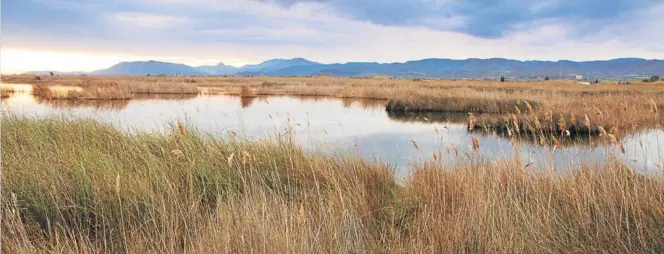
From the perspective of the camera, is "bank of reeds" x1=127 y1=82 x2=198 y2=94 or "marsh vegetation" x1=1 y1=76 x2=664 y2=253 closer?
"marsh vegetation" x1=1 y1=76 x2=664 y2=253

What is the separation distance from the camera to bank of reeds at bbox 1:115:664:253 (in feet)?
10.8

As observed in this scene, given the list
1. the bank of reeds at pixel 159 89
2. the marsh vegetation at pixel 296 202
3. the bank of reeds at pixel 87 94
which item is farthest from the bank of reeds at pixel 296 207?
the bank of reeds at pixel 159 89

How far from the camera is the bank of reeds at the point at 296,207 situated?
3.28 metres

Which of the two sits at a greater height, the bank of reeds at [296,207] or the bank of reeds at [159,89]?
the bank of reeds at [159,89]

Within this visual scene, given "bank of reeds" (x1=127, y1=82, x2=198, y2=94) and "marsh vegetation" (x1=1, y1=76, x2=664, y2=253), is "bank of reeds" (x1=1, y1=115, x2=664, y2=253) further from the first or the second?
"bank of reeds" (x1=127, y1=82, x2=198, y2=94)

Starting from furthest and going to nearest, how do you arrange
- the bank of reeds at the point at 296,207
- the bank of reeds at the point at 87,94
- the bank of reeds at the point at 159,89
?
the bank of reeds at the point at 159,89 < the bank of reeds at the point at 87,94 < the bank of reeds at the point at 296,207

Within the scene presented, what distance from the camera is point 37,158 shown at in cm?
516

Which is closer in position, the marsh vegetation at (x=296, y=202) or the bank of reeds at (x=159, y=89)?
the marsh vegetation at (x=296, y=202)

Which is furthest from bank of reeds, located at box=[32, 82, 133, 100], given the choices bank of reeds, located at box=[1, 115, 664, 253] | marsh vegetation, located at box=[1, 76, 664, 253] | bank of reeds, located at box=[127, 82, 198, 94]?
bank of reeds, located at box=[1, 115, 664, 253]

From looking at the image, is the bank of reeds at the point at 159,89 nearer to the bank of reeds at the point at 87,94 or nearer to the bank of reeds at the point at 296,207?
the bank of reeds at the point at 87,94

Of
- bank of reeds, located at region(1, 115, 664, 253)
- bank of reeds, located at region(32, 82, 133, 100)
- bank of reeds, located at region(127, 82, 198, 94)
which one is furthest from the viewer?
bank of reeds, located at region(127, 82, 198, 94)

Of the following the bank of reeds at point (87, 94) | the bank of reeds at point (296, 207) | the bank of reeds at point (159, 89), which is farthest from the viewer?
the bank of reeds at point (159, 89)

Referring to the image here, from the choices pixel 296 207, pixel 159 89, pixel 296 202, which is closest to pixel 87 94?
pixel 159 89

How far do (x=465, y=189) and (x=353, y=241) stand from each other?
1538 mm
